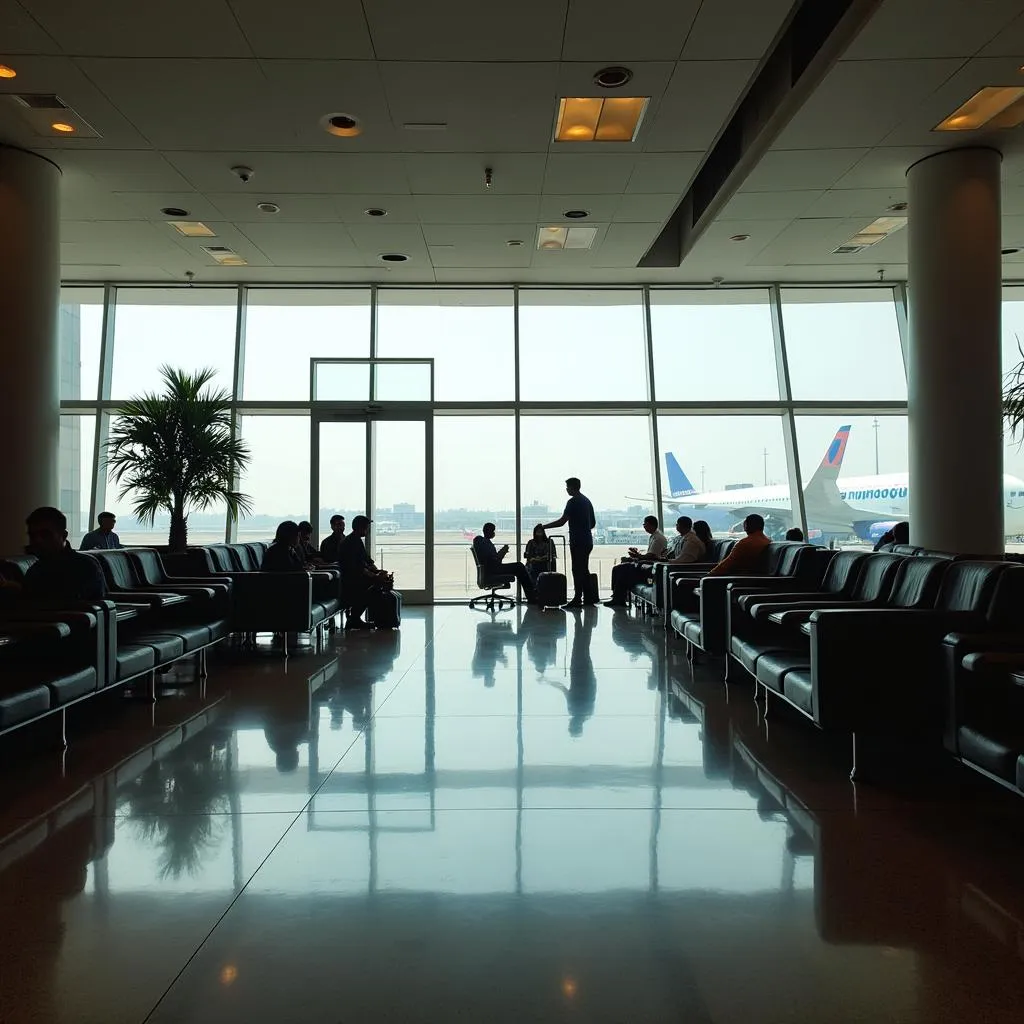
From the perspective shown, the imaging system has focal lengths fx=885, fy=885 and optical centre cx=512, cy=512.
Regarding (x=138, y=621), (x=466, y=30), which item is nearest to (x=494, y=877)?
(x=138, y=621)

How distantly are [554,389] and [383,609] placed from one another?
4.32m

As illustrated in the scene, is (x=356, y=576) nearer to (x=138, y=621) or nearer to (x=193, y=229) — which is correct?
(x=138, y=621)

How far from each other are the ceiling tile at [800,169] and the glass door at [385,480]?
5272mm

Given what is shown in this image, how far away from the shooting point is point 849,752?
411 centimetres

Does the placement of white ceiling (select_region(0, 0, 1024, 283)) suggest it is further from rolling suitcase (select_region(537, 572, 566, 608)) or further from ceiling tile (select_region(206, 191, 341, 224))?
rolling suitcase (select_region(537, 572, 566, 608))

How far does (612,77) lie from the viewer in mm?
6160

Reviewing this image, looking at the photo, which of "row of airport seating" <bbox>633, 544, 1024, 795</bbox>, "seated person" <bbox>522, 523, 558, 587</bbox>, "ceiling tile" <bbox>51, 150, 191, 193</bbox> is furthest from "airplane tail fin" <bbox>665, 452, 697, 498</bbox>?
"row of airport seating" <bbox>633, 544, 1024, 795</bbox>

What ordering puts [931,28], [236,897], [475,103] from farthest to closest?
[475,103] < [931,28] < [236,897]

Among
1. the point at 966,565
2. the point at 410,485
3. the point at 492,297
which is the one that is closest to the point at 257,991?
the point at 966,565

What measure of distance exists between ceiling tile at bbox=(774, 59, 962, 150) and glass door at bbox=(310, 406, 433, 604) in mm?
6082

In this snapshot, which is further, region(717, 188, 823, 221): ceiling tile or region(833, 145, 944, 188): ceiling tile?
region(717, 188, 823, 221): ceiling tile

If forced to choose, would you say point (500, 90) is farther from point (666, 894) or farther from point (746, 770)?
point (666, 894)

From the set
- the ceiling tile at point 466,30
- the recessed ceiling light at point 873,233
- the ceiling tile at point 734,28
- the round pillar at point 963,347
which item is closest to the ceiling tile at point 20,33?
the ceiling tile at point 466,30

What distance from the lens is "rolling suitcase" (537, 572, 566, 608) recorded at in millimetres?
10898
